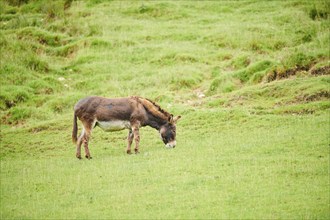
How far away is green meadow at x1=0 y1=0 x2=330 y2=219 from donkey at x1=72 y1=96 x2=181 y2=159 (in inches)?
24.8

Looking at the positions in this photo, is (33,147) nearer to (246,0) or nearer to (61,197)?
(61,197)

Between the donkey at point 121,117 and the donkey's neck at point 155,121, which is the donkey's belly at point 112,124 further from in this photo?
the donkey's neck at point 155,121

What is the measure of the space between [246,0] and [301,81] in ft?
57.5

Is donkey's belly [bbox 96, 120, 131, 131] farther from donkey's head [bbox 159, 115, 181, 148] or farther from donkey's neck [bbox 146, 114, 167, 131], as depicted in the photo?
donkey's head [bbox 159, 115, 181, 148]

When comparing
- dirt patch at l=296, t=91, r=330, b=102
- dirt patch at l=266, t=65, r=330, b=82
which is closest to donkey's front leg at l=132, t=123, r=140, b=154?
dirt patch at l=296, t=91, r=330, b=102

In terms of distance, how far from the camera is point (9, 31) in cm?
3328

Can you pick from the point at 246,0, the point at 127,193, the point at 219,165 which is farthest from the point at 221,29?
the point at 127,193

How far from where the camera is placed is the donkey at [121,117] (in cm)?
1595

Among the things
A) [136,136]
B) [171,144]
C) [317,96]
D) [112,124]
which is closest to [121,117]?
[112,124]

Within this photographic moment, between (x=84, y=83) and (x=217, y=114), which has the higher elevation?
(x=217, y=114)

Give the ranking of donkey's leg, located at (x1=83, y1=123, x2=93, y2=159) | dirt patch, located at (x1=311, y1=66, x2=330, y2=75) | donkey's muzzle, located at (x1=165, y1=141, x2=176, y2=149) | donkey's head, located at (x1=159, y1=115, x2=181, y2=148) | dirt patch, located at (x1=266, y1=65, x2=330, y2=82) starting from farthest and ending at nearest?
dirt patch, located at (x1=266, y1=65, x2=330, y2=82) < dirt patch, located at (x1=311, y1=66, x2=330, y2=75) < donkey's head, located at (x1=159, y1=115, x2=181, y2=148) < donkey's muzzle, located at (x1=165, y1=141, x2=176, y2=149) < donkey's leg, located at (x1=83, y1=123, x2=93, y2=159)

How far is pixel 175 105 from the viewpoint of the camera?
70.9 feet

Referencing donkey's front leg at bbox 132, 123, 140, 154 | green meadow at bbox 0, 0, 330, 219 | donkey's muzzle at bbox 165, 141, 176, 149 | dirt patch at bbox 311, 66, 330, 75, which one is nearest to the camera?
green meadow at bbox 0, 0, 330, 219

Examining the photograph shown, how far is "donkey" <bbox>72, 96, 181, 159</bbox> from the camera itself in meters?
15.9
